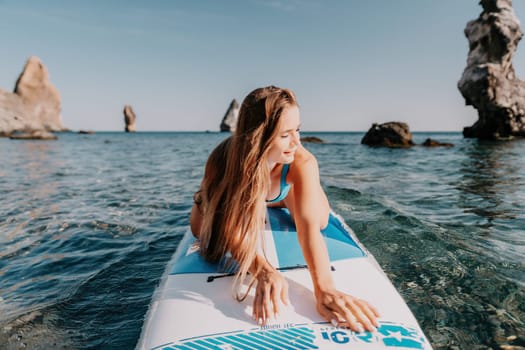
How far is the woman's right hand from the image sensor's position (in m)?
1.74

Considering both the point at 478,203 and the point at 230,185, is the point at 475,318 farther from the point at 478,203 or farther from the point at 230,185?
the point at 478,203

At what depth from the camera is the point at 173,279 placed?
2271 millimetres

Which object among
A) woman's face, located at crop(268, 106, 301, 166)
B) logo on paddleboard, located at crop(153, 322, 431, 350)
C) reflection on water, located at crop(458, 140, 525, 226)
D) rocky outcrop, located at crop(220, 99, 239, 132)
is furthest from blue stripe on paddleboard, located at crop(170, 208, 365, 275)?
rocky outcrop, located at crop(220, 99, 239, 132)

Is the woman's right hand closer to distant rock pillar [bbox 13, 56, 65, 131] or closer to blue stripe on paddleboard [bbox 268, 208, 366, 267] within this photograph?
blue stripe on paddleboard [bbox 268, 208, 366, 267]

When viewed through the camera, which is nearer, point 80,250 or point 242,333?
point 242,333

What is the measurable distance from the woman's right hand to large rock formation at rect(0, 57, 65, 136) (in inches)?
3008

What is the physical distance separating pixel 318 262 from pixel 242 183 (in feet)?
2.25

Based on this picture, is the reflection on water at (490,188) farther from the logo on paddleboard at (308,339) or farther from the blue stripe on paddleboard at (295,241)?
the logo on paddleboard at (308,339)

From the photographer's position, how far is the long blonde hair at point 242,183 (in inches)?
76.9

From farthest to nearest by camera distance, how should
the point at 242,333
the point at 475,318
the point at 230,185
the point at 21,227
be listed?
the point at 21,227 < the point at 475,318 < the point at 230,185 < the point at 242,333

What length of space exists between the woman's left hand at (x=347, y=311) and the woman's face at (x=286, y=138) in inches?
33.2

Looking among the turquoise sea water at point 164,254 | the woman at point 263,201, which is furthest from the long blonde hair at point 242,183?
the turquoise sea water at point 164,254

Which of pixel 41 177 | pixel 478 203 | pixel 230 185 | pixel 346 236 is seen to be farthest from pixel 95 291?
pixel 41 177

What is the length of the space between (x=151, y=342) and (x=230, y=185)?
1.01 m
